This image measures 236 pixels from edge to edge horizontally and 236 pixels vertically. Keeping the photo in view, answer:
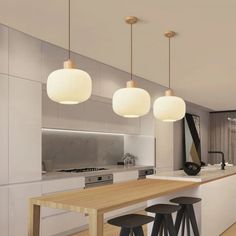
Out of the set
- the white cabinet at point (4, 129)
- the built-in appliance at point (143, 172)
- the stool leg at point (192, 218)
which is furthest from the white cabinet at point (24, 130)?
the built-in appliance at point (143, 172)

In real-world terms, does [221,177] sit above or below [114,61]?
below

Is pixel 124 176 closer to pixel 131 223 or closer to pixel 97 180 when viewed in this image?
pixel 97 180

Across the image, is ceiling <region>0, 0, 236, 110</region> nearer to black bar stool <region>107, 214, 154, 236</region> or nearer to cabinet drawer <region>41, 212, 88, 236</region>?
black bar stool <region>107, 214, 154, 236</region>

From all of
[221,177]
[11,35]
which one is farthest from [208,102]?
[11,35]

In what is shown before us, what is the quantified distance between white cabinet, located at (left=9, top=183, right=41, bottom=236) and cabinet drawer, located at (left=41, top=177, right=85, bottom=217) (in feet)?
0.84

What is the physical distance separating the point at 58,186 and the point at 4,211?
2.79 ft

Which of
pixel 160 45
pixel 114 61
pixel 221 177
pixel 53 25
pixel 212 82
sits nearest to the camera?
pixel 53 25

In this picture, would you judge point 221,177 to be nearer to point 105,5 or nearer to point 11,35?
point 105,5

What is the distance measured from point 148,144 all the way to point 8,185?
353 cm

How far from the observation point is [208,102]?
8375 millimetres

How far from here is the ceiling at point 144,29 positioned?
8.99ft

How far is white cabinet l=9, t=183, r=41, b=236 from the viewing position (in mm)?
3322

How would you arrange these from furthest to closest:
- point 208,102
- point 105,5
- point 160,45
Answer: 1. point 208,102
2. point 160,45
3. point 105,5

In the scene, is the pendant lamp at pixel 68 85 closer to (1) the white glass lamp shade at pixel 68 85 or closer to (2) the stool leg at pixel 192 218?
(1) the white glass lamp shade at pixel 68 85
